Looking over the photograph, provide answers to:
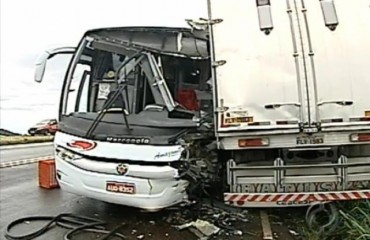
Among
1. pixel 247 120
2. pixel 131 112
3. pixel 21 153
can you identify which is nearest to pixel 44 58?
pixel 131 112

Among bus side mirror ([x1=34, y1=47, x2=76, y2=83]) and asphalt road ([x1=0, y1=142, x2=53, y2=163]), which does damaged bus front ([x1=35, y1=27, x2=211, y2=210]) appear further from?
asphalt road ([x1=0, y1=142, x2=53, y2=163])

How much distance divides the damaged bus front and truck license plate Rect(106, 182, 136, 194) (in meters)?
0.01

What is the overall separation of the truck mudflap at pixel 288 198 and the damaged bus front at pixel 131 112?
0.84m

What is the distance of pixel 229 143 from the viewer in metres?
7.28

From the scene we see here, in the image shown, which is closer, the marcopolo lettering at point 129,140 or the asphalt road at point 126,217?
the asphalt road at point 126,217

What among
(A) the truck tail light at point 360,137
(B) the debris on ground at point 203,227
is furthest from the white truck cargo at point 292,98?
(B) the debris on ground at point 203,227

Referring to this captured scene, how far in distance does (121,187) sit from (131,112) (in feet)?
3.88

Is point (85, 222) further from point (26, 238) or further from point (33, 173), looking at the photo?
point (33, 173)

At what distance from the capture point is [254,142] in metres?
7.23

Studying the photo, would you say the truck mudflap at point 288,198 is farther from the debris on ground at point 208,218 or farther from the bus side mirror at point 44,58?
the bus side mirror at point 44,58

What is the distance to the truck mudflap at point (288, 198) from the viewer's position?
725 centimetres

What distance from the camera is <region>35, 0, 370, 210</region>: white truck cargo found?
7.19 metres

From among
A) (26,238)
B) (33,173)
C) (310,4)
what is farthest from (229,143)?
(33,173)

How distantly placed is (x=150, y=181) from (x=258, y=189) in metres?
1.48
